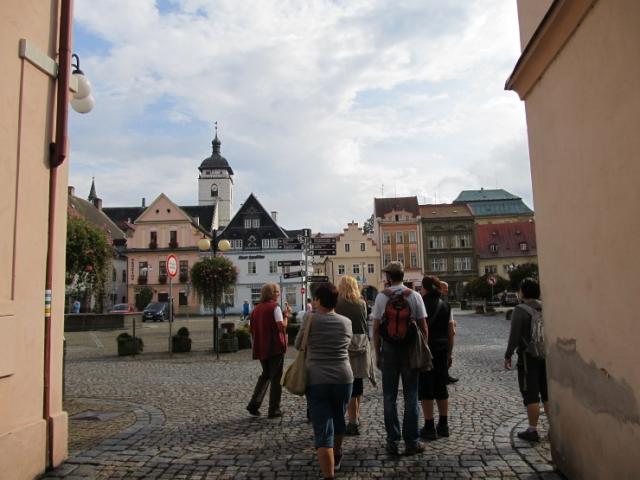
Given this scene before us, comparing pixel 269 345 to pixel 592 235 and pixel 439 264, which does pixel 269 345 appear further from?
pixel 439 264

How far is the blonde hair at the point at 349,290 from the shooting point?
7016mm

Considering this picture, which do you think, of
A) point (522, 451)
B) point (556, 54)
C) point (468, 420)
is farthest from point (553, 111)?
point (468, 420)

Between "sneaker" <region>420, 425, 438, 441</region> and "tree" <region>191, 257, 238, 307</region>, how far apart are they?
45.6 ft

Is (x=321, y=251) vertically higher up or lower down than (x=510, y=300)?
higher up

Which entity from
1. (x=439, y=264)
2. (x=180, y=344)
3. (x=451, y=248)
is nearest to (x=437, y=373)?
(x=180, y=344)

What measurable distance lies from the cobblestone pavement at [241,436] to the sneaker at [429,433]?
0.20 meters

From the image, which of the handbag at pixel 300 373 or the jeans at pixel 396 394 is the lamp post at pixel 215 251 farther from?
the handbag at pixel 300 373

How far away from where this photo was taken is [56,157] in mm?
5875

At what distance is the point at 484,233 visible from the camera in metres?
79.9

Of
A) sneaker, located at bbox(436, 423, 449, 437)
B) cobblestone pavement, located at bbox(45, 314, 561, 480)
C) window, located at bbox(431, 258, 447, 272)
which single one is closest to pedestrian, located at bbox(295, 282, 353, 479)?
cobblestone pavement, located at bbox(45, 314, 561, 480)

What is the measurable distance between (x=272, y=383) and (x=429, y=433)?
7.54 ft

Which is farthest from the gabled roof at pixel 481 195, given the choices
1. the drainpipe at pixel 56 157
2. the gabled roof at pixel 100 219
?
the drainpipe at pixel 56 157

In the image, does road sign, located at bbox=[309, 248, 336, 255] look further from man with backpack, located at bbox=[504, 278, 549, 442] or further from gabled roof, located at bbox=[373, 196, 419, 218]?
gabled roof, located at bbox=[373, 196, 419, 218]

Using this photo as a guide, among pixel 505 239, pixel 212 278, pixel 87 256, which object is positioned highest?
pixel 505 239
